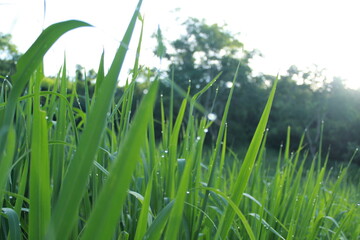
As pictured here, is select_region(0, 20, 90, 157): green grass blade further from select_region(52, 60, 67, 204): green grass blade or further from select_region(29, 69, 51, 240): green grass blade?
select_region(52, 60, 67, 204): green grass blade

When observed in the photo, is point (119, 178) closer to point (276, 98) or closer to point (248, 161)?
point (248, 161)

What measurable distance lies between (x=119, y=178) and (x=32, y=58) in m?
0.17

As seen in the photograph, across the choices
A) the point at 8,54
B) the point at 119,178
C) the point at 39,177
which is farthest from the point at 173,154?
the point at 8,54

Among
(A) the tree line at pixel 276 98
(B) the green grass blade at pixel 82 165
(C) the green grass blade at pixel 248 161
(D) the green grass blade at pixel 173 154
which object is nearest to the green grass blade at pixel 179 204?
(B) the green grass blade at pixel 82 165

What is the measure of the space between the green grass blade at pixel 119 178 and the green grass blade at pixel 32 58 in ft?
0.42

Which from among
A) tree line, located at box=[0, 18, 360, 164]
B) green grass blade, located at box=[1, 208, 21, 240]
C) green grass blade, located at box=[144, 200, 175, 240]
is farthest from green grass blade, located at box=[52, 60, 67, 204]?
tree line, located at box=[0, 18, 360, 164]

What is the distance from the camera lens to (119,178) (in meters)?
0.28

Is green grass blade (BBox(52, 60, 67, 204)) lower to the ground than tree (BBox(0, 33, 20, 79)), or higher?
lower

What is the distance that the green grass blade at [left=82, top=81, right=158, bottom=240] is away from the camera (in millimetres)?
269

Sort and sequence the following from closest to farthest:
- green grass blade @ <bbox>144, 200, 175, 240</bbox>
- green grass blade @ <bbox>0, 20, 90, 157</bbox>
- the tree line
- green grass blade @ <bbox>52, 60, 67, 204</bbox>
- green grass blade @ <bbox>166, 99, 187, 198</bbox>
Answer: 1. green grass blade @ <bbox>0, 20, 90, 157</bbox>
2. green grass blade @ <bbox>144, 200, 175, 240</bbox>
3. green grass blade @ <bbox>52, 60, 67, 204</bbox>
4. green grass blade @ <bbox>166, 99, 187, 198</bbox>
5. the tree line

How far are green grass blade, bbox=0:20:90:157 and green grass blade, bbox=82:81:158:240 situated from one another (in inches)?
5.0

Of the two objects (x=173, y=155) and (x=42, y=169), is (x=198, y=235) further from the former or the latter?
(x=42, y=169)

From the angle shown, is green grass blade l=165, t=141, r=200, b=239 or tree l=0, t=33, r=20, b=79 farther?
tree l=0, t=33, r=20, b=79

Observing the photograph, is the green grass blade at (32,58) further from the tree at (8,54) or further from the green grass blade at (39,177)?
the tree at (8,54)
